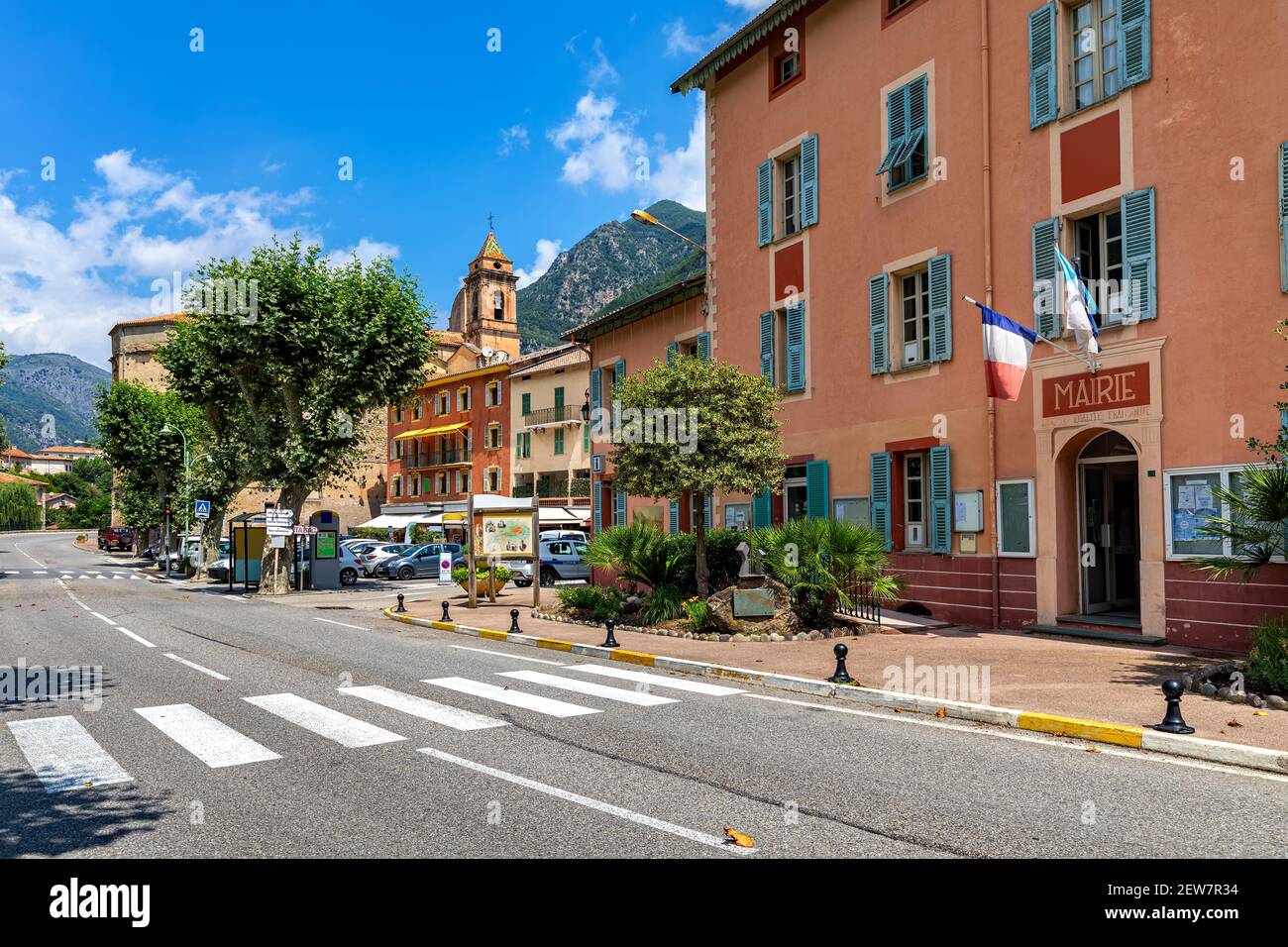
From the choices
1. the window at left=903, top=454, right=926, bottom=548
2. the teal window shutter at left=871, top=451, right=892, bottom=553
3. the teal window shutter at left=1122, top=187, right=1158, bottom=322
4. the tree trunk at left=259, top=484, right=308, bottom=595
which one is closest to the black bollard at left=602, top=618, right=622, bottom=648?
the teal window shutter at left=871, top=451, right=892, bottom=553

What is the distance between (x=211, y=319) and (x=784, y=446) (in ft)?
60.3

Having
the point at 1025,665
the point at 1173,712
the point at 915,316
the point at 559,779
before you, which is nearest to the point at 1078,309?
the point at 915,316

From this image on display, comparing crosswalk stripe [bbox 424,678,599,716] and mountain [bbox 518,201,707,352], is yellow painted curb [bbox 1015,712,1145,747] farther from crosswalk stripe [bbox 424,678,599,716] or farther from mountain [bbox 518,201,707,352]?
mountain [bbox 518,201,707,352]

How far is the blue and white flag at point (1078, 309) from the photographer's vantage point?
12695mm

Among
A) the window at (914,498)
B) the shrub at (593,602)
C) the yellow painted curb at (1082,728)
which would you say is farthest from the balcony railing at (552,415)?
the yellow painted curb at (1082,728)

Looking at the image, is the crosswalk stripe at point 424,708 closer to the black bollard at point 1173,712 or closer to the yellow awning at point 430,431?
the black bollard at point 1173,712

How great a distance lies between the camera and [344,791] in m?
6.01

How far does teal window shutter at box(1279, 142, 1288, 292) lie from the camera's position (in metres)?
11.4

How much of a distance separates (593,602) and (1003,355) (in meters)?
9.11

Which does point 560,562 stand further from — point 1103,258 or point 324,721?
point 324,721

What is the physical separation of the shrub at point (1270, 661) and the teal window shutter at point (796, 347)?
11.1 meters

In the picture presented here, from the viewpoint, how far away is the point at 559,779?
→ 6.34 meters

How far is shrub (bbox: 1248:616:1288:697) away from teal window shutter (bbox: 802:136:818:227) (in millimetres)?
12359

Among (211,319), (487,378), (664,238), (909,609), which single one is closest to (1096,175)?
(909,609)
